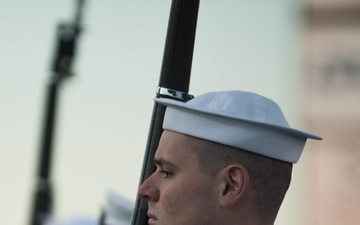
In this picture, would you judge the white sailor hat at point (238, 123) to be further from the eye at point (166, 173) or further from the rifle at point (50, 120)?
the rifle at point (50, 120)

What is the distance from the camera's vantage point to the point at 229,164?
2217 millimetres

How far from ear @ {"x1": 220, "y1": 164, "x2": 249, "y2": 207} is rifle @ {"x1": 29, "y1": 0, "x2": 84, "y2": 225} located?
197 inches

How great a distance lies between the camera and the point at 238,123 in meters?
2.26

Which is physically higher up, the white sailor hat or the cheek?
the white sailor hat

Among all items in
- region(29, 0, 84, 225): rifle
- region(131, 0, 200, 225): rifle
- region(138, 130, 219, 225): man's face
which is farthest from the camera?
region(29, 0, 84, 225): rifle

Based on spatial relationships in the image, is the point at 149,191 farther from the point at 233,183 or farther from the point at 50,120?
the point at 50,120

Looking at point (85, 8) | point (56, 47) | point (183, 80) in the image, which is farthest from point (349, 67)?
point (183, 80)

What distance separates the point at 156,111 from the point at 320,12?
3.39 meters

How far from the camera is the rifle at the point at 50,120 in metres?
7.22

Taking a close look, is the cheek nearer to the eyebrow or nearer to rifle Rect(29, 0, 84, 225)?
the eyebrow

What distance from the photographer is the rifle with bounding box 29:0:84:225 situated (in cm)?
722

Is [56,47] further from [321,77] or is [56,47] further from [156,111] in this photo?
[156,111]

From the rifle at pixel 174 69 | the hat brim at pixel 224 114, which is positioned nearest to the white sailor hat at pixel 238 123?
the hat brim at pixel 224 114

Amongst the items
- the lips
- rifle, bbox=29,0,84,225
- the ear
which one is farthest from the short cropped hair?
rifle, bbox=29,0,84,225
